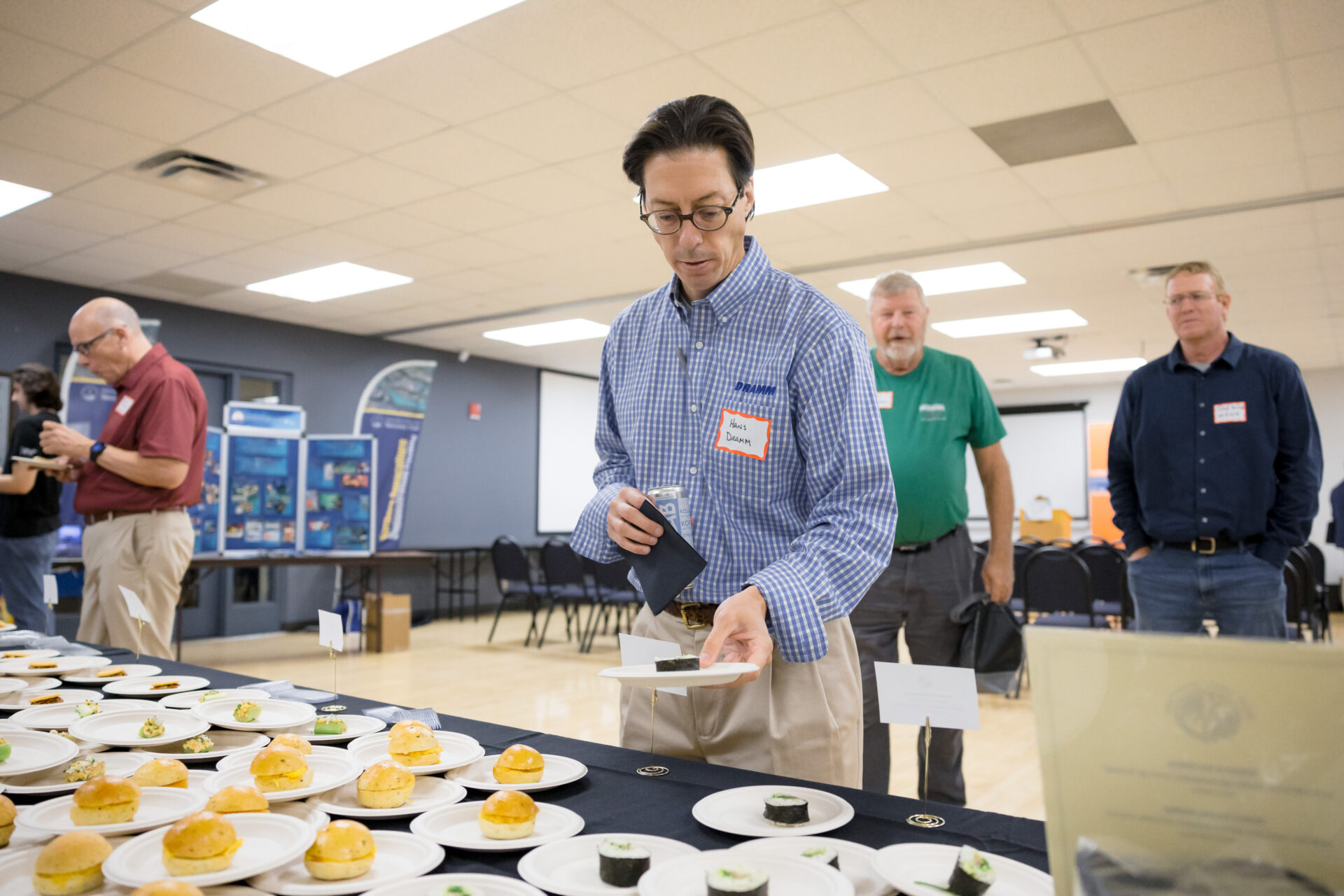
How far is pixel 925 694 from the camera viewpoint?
107 centimetres

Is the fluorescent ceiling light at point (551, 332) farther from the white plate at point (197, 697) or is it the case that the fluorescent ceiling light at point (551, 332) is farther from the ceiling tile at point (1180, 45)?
the white plate at point (197, 697)

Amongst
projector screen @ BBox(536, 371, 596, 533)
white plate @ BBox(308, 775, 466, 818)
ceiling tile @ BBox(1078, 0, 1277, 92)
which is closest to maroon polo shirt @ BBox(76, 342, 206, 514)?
white plate @ BBox(308, 775, 466, 818)

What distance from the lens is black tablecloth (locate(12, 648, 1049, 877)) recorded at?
2.81ft

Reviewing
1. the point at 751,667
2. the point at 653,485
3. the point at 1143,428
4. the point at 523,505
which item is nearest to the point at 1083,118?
the point at 1143,428

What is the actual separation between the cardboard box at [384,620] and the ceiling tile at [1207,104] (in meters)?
5.63

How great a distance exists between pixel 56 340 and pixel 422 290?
2.73 meters

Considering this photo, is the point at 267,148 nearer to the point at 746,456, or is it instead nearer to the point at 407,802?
the point at 746,456

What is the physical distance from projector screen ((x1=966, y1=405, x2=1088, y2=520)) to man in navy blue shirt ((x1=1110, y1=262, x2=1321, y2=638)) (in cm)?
974

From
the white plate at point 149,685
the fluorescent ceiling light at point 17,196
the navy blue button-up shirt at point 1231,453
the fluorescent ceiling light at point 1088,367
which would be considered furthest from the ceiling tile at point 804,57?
the fluorescent ceiling light at point 1088,367

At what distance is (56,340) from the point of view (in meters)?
6.80

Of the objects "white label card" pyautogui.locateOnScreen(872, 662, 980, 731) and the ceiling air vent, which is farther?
the ceiling air vent

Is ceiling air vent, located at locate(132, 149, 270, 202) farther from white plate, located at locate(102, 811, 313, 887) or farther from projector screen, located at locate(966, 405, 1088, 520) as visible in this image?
projector screen, located at locate(966, 405, 1088, 520)

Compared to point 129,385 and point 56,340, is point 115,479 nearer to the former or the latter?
point 129,385

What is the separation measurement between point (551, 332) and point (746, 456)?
303 inches
